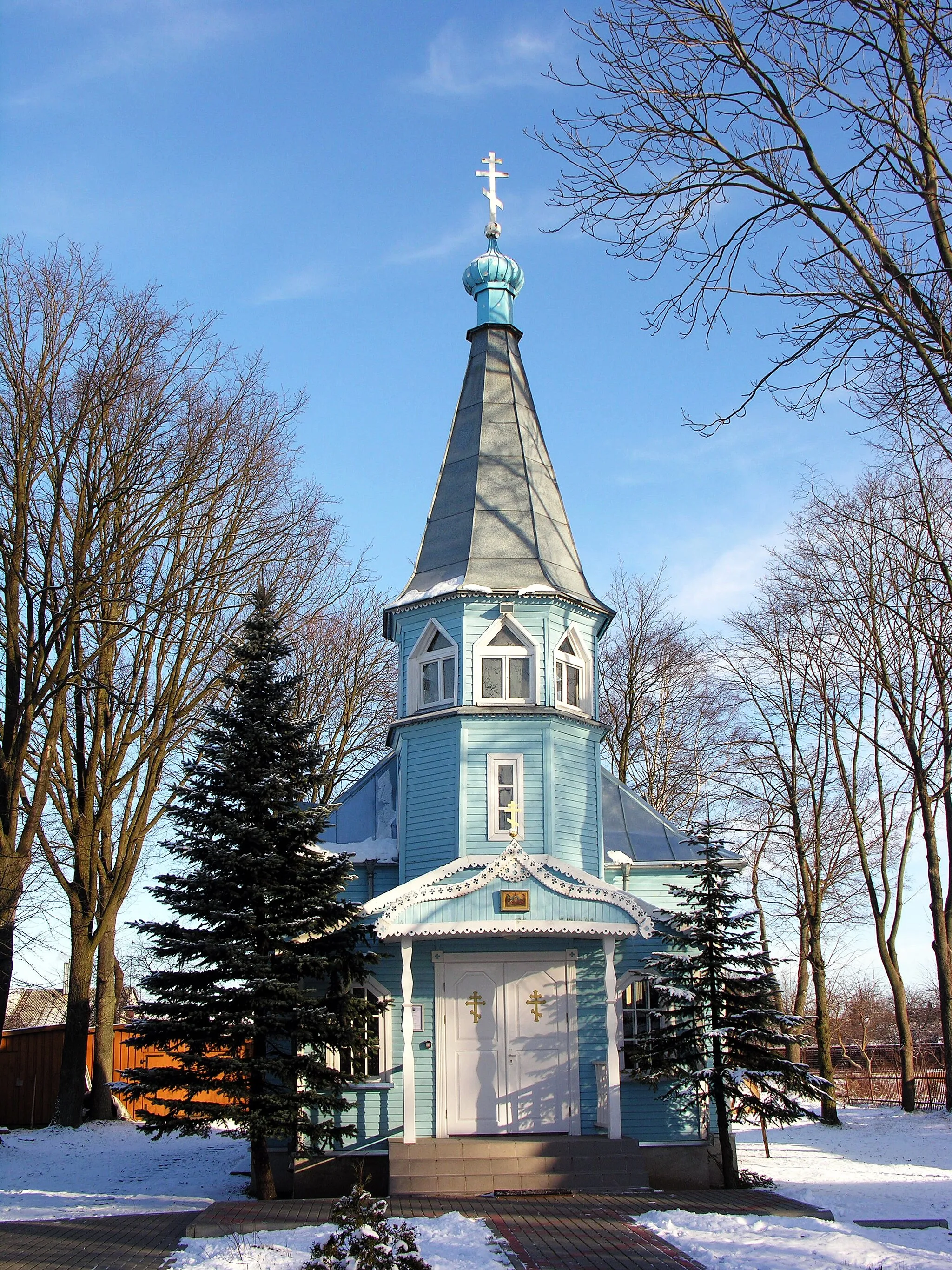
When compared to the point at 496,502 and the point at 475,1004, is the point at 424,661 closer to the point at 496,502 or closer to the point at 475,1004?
the point at 496,502

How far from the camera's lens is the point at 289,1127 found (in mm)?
12328

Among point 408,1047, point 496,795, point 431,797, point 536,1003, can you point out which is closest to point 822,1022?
point 536,1003

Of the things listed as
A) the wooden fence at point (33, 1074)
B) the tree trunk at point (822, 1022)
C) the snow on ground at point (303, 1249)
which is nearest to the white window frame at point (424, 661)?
the snow on ground at point (303, 1249)

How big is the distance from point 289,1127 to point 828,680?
1670cm

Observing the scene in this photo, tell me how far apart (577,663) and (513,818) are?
2.73 m

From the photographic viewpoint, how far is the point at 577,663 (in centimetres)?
1719

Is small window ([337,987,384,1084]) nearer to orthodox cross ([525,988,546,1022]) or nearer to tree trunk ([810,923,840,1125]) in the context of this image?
orthodox cross ([525,988,546,1022])

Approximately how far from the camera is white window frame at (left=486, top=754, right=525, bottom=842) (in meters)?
15.8

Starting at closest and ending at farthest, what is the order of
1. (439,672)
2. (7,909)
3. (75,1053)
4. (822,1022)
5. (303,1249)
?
(303,1249), (7,909), (439,672), (75,1053), (822,1022)

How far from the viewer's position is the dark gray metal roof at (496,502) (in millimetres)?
17156

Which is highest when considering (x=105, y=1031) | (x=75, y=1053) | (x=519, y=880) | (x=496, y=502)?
(x=496, y=502)

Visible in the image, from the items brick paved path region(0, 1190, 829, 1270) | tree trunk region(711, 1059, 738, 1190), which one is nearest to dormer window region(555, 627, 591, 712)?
tree trunk region(711, 1059, 738, 1190)

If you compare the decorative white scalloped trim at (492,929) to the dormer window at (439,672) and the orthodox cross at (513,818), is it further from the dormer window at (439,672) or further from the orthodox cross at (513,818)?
the dormer window at (439,672)

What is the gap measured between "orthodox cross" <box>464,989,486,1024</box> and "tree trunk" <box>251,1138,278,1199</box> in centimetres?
327
